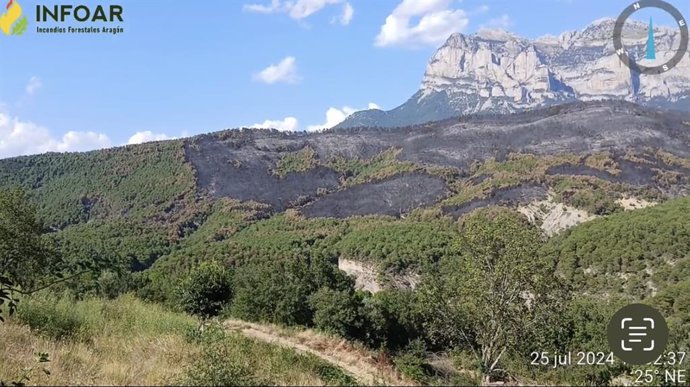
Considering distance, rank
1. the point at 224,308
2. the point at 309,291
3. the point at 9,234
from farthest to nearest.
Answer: the point at 309,291
the point at 224,308
the point at 9,234

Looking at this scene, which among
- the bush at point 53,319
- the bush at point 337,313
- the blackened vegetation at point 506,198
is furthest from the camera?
the blackened vegetation at point 506,198

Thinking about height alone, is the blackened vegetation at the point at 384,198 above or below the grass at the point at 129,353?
above

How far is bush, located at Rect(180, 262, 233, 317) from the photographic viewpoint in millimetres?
26750

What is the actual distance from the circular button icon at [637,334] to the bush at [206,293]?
2067 centimetres

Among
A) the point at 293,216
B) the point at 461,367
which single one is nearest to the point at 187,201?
the point at 293,216

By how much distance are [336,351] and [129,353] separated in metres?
6.68

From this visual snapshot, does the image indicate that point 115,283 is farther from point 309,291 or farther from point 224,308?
point 309,291

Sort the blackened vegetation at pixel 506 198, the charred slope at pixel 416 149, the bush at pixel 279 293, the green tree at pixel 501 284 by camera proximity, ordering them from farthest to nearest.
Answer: the charred slope at pixel 416 149 → the blackened vegetation at pixel 506 198 → the bush at pixel 279 293 → the green tree at pixel 501 284

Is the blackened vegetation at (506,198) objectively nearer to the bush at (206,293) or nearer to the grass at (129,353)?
the bush at (206,293)

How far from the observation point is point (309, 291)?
103 ft

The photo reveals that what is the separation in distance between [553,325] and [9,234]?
70.6ft

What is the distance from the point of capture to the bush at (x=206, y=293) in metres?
26.8

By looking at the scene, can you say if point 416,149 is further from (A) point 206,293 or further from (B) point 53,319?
(B) point 53,319

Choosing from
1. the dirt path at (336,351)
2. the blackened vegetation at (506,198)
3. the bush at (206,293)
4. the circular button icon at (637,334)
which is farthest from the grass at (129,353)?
the blackened vegetation at (506,198)
